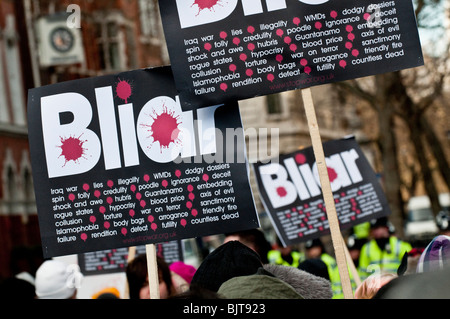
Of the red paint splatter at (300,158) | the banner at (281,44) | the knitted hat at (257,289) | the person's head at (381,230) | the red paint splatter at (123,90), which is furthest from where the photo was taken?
the person's head at (381,230)

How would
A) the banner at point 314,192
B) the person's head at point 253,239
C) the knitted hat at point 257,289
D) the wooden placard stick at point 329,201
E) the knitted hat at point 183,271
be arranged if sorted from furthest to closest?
the banner at point 314,192 < the knitted hat at point 183,271 < the person's head at point 253,239 < the wooden placard stick at point 329,201 < the knitted hat at point 257,289

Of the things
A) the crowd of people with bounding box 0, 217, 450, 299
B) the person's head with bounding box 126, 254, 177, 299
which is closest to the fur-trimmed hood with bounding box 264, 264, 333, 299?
the crowd of people with bounding box 0, 217, 450, 299

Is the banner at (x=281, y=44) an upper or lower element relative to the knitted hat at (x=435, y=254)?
upper

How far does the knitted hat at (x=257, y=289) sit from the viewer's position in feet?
10.0

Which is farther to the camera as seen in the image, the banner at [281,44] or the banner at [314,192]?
the banner at [314,192]

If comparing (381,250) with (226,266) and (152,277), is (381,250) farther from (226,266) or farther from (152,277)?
(226,266)

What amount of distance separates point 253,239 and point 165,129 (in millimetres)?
1082

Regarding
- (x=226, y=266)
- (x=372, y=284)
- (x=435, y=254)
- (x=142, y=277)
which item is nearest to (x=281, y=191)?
(x=142, y=277)

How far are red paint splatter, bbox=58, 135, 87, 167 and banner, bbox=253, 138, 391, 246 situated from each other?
2.80 m

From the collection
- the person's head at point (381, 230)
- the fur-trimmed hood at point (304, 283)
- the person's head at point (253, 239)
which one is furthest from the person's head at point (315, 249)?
the fur-trimmed hood at point (304, 283)

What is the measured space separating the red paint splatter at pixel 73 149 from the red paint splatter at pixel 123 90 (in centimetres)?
34

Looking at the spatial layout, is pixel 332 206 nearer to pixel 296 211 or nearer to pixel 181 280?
pixel 181 280

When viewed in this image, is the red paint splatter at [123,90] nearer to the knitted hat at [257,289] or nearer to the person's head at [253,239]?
the person's head at [253,239]
